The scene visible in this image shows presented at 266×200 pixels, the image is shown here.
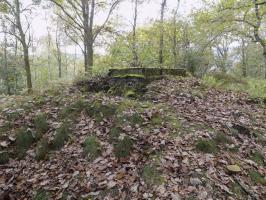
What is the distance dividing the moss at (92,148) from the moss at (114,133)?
0.29 m

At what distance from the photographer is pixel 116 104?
603 centimetres

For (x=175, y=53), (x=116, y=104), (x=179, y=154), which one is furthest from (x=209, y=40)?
(x=179, y=154)

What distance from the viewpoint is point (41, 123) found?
18.3 ft

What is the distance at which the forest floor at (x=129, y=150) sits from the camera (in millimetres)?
3750

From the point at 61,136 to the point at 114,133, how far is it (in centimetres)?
118

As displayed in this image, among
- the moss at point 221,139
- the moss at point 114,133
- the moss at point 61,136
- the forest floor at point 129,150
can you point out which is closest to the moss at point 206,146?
the forest floor at point 129,150

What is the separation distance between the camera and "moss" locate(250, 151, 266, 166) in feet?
14.7

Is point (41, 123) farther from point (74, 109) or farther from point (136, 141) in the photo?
point (136, 141)

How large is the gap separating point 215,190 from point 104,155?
204cm

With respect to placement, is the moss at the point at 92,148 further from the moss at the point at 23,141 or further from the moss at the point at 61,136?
the moss at the point at 23,141

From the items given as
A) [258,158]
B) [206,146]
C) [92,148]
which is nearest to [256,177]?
[258,158]

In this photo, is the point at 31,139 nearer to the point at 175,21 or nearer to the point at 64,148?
the point at 64,148

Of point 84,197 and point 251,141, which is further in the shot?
point 251,141

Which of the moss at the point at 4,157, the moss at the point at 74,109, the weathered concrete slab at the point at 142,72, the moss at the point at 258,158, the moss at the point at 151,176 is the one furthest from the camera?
the weathered concrete slab at the point at 142,72
